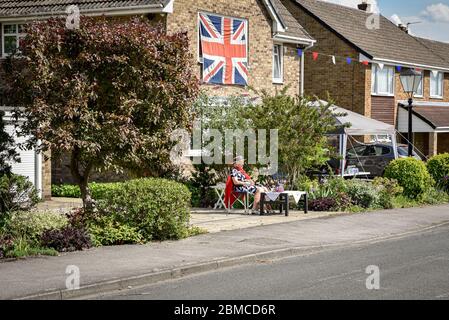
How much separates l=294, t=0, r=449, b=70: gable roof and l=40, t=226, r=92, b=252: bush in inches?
971

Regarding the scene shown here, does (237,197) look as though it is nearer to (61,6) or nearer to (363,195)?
(363,195)

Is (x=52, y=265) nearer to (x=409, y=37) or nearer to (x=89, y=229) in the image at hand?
(x=89, y=229)

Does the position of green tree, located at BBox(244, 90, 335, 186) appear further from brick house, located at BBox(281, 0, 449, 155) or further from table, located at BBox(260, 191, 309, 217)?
brick house, located at BBox(281, 0, 449, 155)

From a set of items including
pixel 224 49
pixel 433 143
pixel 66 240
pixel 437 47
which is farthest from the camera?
pixel 437 47

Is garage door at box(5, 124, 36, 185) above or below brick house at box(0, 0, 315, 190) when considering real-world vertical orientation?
below

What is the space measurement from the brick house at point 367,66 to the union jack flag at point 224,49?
891 centimetres

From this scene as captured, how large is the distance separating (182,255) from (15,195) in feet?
11.2

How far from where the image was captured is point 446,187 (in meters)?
24.7

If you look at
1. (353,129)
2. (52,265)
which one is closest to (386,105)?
(353,129)

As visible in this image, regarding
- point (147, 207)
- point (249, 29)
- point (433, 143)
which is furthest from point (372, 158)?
point (147, 207)

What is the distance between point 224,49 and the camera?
25.4 m

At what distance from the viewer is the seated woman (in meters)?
19.0

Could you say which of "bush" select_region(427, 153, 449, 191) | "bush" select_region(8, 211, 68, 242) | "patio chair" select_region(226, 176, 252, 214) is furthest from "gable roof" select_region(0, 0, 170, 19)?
"bush" select_region(8, 211, 68, 242)
